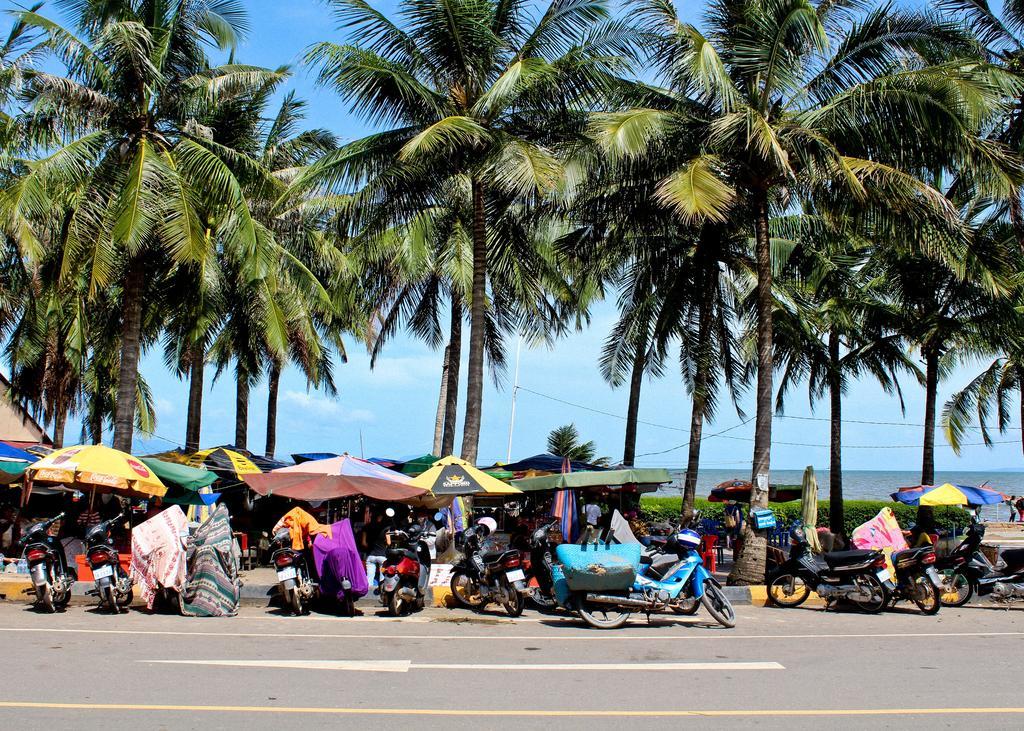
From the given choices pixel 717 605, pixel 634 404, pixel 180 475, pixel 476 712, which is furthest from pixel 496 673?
pixel 634 404

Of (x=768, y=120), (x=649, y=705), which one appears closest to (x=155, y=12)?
(x=768, y=120)

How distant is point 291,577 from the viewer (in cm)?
1265

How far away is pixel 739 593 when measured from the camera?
15055mm

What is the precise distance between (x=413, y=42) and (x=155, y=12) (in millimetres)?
5099

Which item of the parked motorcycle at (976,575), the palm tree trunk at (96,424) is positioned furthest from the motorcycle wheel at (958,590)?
the palm tree trunk at (96,424)

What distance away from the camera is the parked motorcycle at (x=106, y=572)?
12.5 m

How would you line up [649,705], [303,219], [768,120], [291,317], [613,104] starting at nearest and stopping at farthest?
1. [649,705]
2. [768,120]
3. [613,104]
4. [291,317]
5. [303,219]

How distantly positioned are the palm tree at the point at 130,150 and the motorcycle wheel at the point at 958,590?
1358 centimetres

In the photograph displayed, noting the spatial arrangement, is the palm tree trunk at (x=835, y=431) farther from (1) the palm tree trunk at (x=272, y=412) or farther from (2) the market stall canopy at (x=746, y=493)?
(1) the palm tree trunk at (x=272, y=412)

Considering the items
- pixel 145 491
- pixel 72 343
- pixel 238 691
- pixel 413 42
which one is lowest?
pixel 238 691

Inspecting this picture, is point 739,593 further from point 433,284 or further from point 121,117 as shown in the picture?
point 433,284

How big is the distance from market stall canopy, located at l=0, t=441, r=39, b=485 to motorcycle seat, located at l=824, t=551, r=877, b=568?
1404 cm

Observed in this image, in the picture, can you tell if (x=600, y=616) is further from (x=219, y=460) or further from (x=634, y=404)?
(x=634, y=404)

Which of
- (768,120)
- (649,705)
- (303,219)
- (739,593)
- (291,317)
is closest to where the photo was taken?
(649,705)
